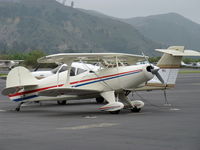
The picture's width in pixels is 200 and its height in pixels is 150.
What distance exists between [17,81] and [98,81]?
3479mm

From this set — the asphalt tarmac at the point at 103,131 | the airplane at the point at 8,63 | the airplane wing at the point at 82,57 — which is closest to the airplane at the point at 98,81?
the airplane wing at the point at 82,57

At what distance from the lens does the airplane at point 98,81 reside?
668 inches

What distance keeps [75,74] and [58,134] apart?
21.4ft

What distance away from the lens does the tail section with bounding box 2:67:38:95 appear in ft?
61.1

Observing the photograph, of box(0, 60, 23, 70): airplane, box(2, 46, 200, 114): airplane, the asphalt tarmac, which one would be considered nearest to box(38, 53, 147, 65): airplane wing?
box(2, 46, 200, 114): airplane

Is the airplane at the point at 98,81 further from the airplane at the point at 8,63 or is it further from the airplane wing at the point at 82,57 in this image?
the airplane at the point at 8,63

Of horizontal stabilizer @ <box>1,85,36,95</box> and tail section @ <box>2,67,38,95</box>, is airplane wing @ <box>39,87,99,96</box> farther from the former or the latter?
horizontal stabilizer @ <box>1,85,36,95</box>

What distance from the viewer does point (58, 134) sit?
1178 cm

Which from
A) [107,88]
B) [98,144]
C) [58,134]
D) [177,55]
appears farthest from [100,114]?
[98,144]

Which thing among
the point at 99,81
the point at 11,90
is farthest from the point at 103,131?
the point at 11,90

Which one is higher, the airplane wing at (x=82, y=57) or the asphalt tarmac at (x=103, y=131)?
the airplane wing at (x=82, y=57)

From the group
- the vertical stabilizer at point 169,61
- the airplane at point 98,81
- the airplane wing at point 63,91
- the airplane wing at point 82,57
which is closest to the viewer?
the airplane wing at point 63,91

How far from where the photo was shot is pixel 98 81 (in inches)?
695

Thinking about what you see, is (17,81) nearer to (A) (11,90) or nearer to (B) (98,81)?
(A) (11,90)
